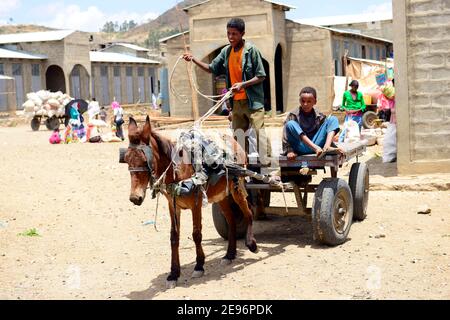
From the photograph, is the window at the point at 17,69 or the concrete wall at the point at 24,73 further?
the window at the point at 17,69

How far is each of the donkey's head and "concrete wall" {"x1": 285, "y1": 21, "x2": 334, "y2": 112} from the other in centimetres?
2066

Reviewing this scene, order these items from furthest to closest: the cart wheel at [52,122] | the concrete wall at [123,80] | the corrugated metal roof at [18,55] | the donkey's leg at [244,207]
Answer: the concrete wall at [123,80] → the corrugated metal roof at [18,55] → the cart wheel at [52,122] → the donkey's leg at [244,207]

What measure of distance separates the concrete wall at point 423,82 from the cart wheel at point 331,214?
3.85 m

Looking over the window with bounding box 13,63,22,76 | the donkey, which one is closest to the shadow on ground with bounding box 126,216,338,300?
the donkey

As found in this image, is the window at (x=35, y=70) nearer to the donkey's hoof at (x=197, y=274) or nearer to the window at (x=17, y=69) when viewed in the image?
the window at (x=17, y=69)

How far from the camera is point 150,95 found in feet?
160

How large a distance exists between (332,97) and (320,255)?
60.7ft

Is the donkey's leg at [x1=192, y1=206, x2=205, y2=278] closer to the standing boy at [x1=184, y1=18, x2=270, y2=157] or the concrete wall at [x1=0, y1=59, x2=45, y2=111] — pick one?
the standing boy at [x1=184, y1=18, x2=270, y2=157]

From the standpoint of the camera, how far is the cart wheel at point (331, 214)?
274 inches

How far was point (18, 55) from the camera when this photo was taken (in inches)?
1503

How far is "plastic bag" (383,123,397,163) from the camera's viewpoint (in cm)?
1223

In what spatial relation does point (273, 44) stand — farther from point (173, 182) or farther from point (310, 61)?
point (173, 182)

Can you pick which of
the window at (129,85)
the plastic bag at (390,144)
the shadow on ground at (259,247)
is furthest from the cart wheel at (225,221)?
the window at (129,85)
